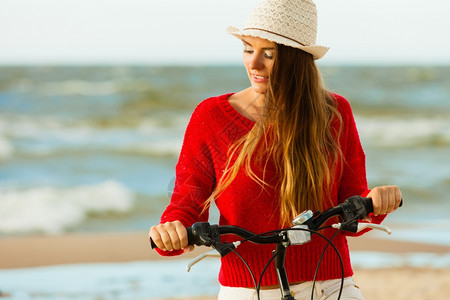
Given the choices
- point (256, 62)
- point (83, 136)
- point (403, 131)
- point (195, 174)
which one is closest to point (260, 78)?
point (256, 62)

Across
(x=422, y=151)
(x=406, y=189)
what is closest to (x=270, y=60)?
(x=406, y=189)

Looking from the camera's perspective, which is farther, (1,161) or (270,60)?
(1,161)

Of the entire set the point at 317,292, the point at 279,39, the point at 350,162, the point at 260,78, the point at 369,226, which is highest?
the point at 279,39

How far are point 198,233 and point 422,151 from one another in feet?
48.8

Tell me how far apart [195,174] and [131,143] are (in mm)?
13883

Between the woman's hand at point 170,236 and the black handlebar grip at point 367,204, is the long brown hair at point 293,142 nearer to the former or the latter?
the black handlebar grip at point 367,204

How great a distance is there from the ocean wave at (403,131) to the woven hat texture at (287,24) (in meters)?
14.3

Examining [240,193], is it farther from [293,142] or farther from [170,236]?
[170,236]

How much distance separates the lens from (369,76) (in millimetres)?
30016

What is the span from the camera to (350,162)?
304 cm

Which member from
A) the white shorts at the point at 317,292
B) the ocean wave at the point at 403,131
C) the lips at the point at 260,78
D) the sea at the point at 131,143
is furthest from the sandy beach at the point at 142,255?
the ocean wave at the point at 403,131

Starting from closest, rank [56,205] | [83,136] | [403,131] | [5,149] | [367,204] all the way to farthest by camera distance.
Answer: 1. [367,204]
2. [56,205]
3. [5,149]
4. [83,136]
5. [403,131]

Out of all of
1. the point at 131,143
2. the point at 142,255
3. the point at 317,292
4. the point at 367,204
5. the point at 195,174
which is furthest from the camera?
the point at 131,143

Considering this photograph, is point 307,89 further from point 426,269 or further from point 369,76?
point 369,76
